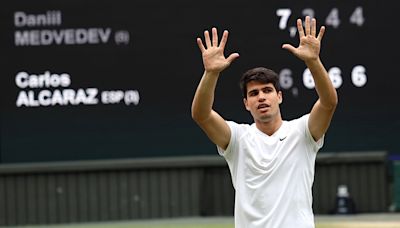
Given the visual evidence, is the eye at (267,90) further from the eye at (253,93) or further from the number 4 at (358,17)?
the number 4 at (358,17)

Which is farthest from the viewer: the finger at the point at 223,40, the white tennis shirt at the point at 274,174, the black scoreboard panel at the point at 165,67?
the black scoreboard panel at the point at 165,67

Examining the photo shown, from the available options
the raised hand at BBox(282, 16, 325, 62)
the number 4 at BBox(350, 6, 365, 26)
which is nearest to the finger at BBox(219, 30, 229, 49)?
the raised hand at BBox(282, 16, 325, 62)

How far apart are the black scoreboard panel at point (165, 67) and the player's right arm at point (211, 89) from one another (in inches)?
293

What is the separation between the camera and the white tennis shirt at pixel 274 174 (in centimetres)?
549

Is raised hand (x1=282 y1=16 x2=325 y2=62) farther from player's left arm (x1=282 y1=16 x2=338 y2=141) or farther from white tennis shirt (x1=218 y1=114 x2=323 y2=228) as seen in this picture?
white tennis shirt (x1=218 y1=114 x2=323 y2=228)

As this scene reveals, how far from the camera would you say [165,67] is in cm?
1340

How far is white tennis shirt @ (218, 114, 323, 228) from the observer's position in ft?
18.0

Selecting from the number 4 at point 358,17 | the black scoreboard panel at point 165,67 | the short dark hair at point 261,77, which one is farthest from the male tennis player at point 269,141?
Answer: the number 4 at point 358,17

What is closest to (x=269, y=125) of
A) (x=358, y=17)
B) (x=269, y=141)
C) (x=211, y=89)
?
(x=269, y=141)

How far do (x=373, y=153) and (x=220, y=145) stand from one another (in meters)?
7.85

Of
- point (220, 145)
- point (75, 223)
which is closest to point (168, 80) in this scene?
point (75, 223)

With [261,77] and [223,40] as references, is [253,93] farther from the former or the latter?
[223,40]

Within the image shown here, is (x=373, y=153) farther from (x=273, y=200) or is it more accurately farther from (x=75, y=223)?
(x=273, y=200)

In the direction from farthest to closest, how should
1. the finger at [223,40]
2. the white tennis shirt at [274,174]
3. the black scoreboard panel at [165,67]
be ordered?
the black scoreboard panel at [165,67], the finger at [223,40], the white tennis shirt at [274,174]
